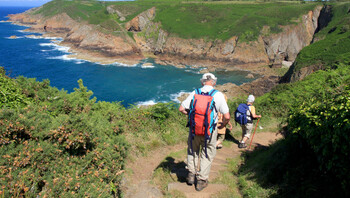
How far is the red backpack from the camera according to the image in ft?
12.5

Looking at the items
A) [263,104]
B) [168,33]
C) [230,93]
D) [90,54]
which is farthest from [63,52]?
[263,104]

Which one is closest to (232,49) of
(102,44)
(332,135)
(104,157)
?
(102,44)

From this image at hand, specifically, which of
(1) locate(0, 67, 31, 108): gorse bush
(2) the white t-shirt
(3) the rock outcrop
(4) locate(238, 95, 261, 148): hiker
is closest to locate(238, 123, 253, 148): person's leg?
(4) locate(238, 95, 261, 148): hiker

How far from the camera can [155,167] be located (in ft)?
18.9

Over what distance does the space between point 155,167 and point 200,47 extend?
58.4 m

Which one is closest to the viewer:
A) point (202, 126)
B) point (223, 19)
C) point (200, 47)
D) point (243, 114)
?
point (202, 126)

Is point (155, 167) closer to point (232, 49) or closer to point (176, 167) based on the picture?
point (176, 167)

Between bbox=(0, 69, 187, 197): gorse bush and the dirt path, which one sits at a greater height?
bbox=(0, 69, 187, 197): gorse bush

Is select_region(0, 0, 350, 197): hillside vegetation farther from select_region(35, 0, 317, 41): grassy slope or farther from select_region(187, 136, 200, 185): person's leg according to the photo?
select_region(35, 0, 317, 41): grassy slope

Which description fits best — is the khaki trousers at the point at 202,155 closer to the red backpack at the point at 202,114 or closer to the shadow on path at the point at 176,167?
the red backpack at the point at 202,114

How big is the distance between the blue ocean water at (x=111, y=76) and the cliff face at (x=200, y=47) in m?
5.97

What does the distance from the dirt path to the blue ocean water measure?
2714 cm

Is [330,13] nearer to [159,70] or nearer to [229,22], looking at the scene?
[229,22]

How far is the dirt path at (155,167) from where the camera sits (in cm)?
431
